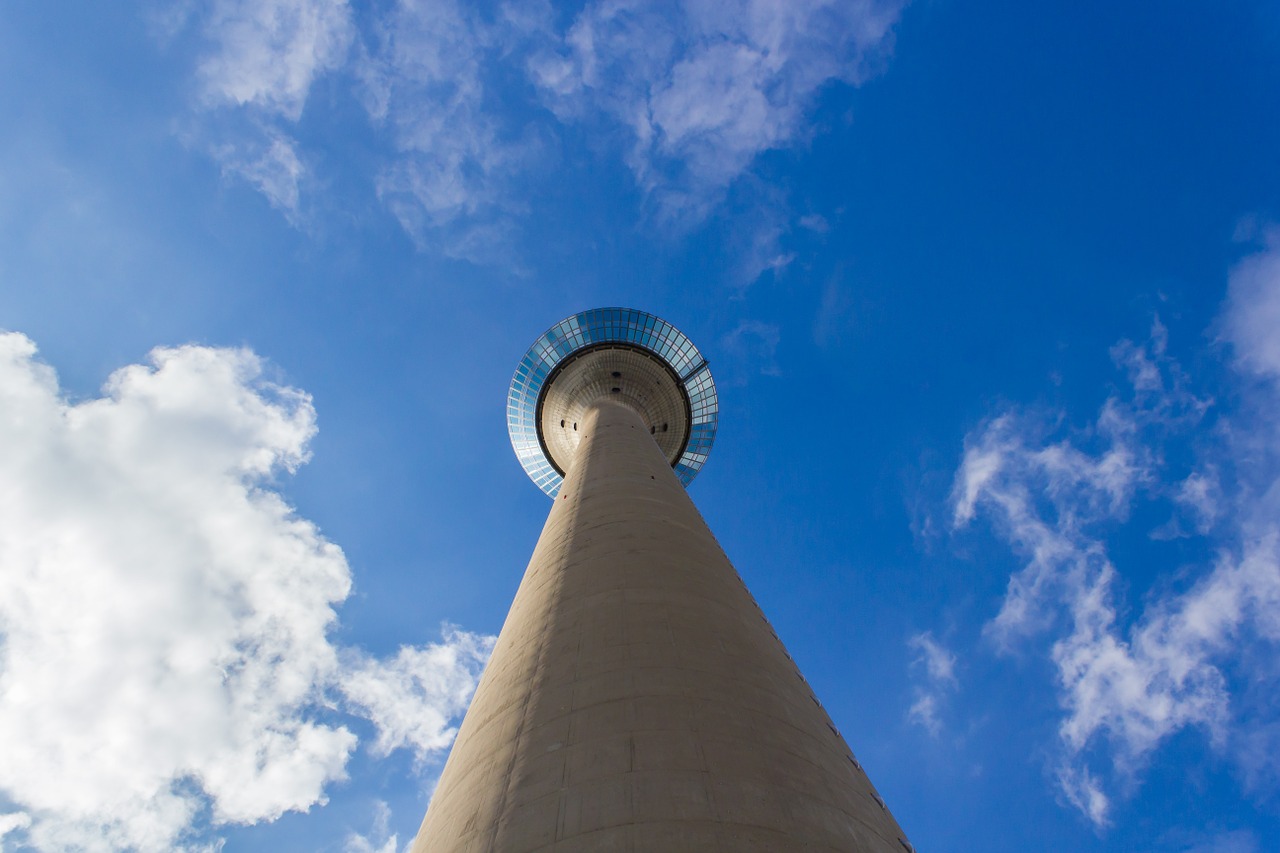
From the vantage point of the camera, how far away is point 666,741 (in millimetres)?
8938

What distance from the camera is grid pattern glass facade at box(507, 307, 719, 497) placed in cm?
5247

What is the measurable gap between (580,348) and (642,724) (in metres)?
43.8

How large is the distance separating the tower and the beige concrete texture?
0.09 ft

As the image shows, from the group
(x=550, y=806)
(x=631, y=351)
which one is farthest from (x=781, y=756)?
(x=631, y=351)

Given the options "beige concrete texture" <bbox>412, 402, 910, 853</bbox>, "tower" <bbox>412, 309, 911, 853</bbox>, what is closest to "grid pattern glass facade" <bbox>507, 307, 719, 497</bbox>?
"tower" <bbox>412, 309, 911, 853</bbox>

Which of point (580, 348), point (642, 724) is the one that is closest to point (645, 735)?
point (642, 724)

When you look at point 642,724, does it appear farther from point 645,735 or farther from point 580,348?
point 580,348

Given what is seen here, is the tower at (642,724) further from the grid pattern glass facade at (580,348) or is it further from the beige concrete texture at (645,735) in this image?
the grid pattern glass facade at (580,348)

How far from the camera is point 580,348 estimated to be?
51.7 meters

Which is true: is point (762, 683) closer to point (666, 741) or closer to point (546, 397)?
point (666, 741)

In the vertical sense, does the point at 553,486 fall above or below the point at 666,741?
A: above

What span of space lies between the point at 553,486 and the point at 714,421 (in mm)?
14603

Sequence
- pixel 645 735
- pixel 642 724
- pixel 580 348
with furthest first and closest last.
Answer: pixel 580 348 < pixel 642 724 < pixel 645 735

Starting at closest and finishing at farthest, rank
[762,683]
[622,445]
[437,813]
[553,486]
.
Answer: [437,813], [762,683], [622,445], [553,486]
